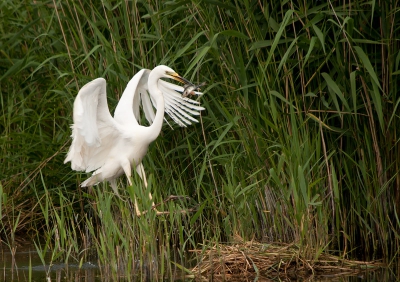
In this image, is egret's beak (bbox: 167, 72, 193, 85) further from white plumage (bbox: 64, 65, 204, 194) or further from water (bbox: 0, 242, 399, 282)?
water (bbox: 0, 242, 399, 282)

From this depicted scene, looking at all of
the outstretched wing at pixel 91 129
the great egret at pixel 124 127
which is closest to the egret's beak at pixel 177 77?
the great egret at pixel 124 127

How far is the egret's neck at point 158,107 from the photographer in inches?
239

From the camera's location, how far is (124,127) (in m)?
6.23

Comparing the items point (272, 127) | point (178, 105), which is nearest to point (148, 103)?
point (178, 105)

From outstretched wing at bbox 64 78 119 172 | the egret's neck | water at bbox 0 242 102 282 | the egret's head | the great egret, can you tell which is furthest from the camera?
the egret's neck

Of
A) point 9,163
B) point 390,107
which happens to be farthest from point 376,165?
point 9,163

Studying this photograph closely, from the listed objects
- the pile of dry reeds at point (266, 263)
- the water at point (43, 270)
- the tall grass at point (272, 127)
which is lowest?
the pile of dry reeds at point (266, 263)

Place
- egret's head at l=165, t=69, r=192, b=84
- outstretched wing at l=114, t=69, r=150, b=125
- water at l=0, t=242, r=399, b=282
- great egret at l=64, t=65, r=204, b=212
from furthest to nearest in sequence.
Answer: outstretched wing at l=114, t=69, r=150, b=125 < egret's head at l=165, t=69, r=192, b=84 < great egret at l=64, t=65, r=204, b=212 < water at l=0, t=242, r=399, b=282

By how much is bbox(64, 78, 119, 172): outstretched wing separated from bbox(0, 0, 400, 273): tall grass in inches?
13.8

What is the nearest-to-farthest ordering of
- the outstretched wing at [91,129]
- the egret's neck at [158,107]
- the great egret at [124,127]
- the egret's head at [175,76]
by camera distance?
1. the outstretched wing at [91,129]
2. the great egret at [124,127]
3. the egret's head at [175,76]
4. the egret's neck at [158,107]

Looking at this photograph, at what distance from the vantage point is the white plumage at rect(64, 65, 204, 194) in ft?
19.1

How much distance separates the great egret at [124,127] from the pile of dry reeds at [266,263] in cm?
97

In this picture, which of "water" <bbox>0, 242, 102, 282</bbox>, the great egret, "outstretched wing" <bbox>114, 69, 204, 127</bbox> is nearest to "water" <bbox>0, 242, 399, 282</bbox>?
"water" <bbox>0, 242, 102, 282</bbox>

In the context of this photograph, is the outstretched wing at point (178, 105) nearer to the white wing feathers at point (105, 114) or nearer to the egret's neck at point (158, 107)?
the white wing feathers at point (105, 114)
